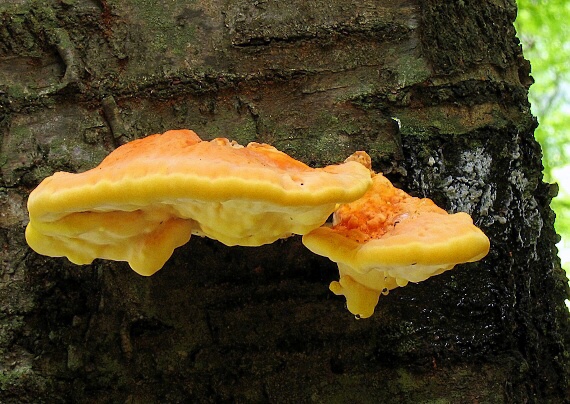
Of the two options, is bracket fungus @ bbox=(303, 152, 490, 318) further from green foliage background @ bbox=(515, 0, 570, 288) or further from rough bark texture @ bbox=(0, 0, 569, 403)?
green foliage background @ bbox=(515, 0, 570, 288)

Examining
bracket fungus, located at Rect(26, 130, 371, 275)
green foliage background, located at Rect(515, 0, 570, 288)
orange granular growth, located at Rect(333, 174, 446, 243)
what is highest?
green foliage background, located at Rect(515, 0, 570, 288)

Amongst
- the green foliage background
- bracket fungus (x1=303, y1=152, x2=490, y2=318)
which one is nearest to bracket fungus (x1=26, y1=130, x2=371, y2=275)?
bracket fungus (x1=303, y1=152, x2=490, y2=318)

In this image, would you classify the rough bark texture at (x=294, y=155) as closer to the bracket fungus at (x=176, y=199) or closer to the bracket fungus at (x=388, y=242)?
the bracket fungus at (x=388, y=242)

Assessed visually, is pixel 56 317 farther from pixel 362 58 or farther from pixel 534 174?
pixel 534 174

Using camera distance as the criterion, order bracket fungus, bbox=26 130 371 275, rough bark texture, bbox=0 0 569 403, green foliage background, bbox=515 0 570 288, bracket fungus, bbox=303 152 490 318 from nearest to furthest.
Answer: bracket fungus, bbox=26 130 371 275 < bracket fungus, bbox=303 152 490 318 < rough bark texture, bbox=0 0 569 403 < green foliage background, bbox=515 0 570 288

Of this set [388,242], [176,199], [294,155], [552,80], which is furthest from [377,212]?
[552,80]

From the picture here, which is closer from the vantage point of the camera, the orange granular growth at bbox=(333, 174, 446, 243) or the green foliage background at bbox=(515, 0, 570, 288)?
the orange granular growth at bbox=(333, 174, 446, 243)

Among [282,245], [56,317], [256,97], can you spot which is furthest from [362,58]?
[56,317]
